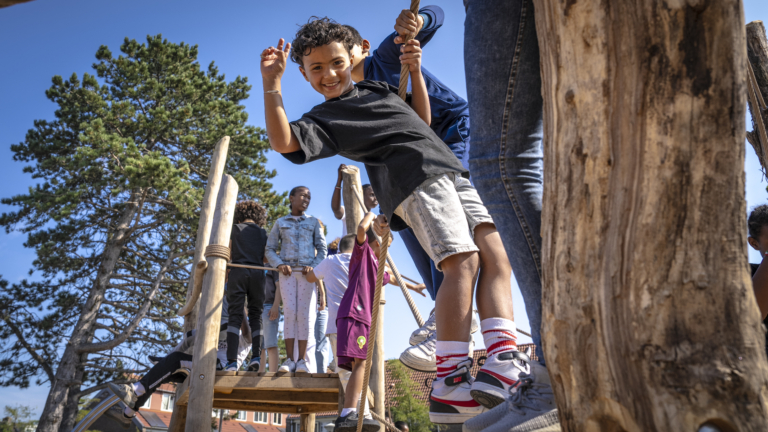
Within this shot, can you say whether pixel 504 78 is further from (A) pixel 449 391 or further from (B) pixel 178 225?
(B) pixel 178 225

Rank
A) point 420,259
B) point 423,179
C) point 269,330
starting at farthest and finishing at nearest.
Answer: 1. point 269,330
2. point 420,259
3. point 423,179

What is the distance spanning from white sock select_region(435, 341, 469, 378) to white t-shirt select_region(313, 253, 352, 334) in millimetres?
2800

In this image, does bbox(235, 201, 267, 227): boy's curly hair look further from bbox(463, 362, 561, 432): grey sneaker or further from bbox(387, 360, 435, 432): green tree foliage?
bbox(387, 360, 435, 432): green tree foliage

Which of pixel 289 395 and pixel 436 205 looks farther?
pixel 289 395

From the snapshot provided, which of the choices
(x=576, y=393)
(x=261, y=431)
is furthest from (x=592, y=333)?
(x=261, y=431)

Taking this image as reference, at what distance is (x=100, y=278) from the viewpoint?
53.9 ft

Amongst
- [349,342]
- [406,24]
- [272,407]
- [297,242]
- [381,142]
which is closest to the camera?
[381,142]

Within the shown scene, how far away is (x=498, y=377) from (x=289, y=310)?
403 centimetres

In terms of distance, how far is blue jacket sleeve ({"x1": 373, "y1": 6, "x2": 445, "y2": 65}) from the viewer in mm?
3072

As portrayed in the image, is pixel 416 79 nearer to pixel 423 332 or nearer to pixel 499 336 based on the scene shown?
pixel 499 336

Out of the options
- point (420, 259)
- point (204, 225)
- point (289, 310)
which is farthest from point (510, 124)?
point (204, 225)

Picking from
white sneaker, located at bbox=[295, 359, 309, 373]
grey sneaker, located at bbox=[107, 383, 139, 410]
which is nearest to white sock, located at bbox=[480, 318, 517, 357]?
white sneaker, located at bbox=[295, 359, 309, 373]

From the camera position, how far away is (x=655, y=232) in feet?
2.91

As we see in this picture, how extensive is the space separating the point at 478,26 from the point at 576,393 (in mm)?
1379
